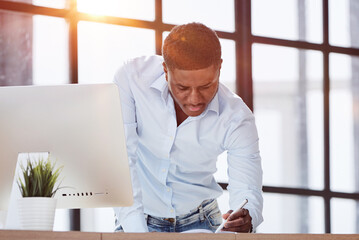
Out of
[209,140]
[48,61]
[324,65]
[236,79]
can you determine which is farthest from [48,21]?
[324,65]

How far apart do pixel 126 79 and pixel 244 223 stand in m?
0.70

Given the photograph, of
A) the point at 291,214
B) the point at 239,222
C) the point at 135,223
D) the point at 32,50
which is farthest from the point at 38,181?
the point at 291,214

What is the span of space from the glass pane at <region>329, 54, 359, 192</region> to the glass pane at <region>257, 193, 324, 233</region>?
0.20m

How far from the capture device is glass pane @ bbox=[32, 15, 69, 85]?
349cm

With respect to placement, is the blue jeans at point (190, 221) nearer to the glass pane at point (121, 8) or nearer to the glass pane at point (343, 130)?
the glass pane at point (121, 8)

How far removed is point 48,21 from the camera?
11.6 ft

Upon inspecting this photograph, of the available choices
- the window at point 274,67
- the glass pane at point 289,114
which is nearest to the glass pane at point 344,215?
the window at point 274,67

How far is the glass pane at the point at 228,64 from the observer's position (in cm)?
402

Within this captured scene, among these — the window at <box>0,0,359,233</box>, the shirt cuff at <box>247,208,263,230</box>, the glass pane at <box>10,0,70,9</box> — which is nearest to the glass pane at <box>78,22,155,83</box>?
the window at <box>0,0,359,233</box>

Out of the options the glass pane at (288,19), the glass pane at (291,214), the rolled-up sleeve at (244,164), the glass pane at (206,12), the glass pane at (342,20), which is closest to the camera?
the rolled-up sleeve at (244,164)

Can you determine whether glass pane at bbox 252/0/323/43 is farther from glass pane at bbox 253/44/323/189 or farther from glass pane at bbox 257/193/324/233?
glass pane at bbox 257/193/324/233

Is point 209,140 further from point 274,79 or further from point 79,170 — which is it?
point 274,79

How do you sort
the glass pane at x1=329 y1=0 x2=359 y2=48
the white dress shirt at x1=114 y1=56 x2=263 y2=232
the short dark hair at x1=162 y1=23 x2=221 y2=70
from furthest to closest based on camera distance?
the glass pane at x1=329 y1=0 x2=359 y2=48, the white dress shirt at x1=114 y1=56 x2=263 y2=232, the short dark hair at x1=162 y1=23 x2=221 y2=70

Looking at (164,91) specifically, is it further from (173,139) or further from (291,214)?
(291,214)
